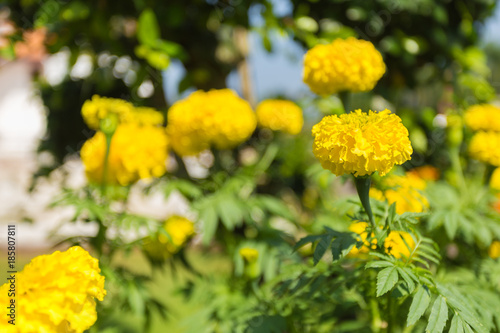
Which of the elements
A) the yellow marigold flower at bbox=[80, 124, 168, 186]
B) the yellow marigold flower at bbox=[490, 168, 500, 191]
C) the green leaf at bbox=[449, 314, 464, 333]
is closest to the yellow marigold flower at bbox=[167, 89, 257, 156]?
the yellow marigold flower at bbox=[80, 124, 168, 186]

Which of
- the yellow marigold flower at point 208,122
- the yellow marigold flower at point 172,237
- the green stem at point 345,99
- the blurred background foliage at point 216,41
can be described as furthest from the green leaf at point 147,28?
the green stem at point 345,99

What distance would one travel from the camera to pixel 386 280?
0.71m

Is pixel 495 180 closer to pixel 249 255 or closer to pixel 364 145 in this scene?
pixel 249 255

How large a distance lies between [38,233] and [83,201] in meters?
3.61

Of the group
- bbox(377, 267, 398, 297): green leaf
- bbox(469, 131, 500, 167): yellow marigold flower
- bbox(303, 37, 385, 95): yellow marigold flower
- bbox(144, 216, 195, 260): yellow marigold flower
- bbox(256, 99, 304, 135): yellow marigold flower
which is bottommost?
bbox(144, 216, 195, 260): yellow marigold flower

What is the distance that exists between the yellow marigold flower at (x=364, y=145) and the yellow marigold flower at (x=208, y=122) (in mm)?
750

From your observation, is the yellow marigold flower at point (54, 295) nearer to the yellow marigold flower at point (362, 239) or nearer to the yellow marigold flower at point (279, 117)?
the yellow marigold flower at point (362, 239)

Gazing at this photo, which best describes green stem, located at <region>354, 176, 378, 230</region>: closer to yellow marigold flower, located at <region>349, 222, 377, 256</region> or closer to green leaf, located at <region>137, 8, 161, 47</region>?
yellow marigold flower, located at <region>349, 222, 377, 256</region>

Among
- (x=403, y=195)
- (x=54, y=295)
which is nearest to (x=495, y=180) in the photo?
(x=403, y=195)

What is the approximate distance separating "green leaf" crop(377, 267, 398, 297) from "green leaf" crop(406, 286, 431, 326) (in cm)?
6

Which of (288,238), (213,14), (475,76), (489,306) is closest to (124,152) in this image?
(288,238)

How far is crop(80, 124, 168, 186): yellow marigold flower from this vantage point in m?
1.33

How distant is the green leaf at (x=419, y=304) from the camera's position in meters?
0.71

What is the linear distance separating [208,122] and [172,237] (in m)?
0.39
